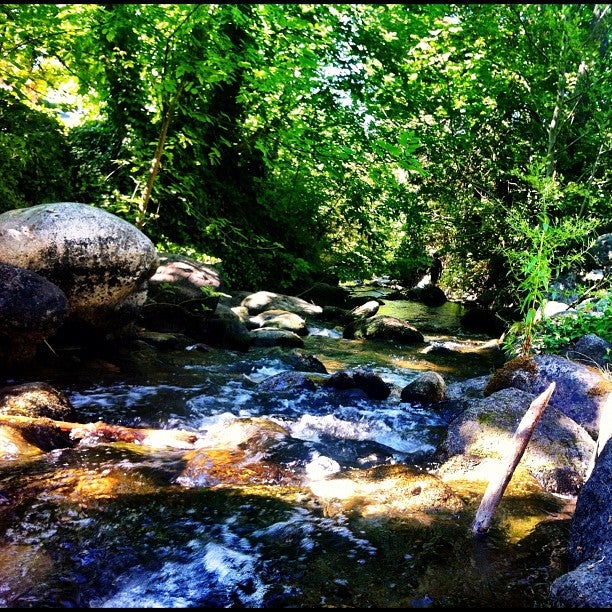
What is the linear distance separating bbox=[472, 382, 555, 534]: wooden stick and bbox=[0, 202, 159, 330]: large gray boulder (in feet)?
17.6

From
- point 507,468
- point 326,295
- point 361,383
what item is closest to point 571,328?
point 361,383

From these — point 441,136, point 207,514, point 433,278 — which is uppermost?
point 441,136

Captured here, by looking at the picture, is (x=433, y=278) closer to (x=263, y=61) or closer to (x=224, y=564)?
(x=263, y=61)

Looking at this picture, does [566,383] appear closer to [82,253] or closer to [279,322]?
[82,253]

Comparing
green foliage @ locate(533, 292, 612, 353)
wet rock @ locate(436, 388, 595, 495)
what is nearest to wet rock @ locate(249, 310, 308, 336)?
green foliage @ locate(533, 292, 612, 353)

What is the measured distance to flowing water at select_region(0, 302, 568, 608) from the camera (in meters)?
2.46

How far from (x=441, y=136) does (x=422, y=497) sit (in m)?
12.3

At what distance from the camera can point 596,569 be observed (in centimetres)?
227

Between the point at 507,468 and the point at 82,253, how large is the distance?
18.0 feet

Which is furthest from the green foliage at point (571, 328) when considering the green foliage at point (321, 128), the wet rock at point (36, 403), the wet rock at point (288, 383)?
the wet rock at point (36, 403)

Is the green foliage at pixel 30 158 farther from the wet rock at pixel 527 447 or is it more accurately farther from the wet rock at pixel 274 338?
the wet rock at pixel 527 447

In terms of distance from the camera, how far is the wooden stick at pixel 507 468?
2938mm

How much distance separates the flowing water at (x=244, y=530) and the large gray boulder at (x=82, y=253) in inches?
68.9

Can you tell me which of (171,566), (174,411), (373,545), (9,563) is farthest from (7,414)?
(373,545)
